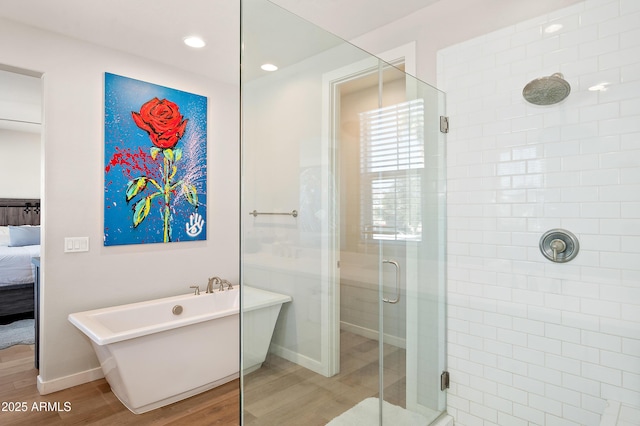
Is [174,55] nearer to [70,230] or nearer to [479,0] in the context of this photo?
[70,230]

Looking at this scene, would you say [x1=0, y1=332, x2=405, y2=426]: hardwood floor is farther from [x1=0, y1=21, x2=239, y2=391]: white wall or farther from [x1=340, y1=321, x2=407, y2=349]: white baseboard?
[x1=0, y1=21, x2=239, y2=391]: white wall

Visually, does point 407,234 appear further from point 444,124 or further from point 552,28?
point 552,28

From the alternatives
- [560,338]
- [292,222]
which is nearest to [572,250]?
[560,338]

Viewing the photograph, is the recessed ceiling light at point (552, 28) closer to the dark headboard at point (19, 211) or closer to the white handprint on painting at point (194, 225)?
the white handprint on painting at point (194, 225)

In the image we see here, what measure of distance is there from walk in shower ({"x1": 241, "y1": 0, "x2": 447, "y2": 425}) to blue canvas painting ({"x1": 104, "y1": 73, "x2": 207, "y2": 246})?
227 cm

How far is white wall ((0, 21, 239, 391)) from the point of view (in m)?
2.71

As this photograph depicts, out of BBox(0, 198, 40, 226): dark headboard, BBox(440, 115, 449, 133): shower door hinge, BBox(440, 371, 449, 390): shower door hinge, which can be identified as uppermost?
BBox(440, 115, 449, 133): shower door hinge

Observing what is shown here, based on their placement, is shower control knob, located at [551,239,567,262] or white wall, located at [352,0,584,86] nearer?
shower control knob, located at [551,239,567,262]

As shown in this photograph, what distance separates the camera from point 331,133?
1.59 meters

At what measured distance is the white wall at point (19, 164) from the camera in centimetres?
584

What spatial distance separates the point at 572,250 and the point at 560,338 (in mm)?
452

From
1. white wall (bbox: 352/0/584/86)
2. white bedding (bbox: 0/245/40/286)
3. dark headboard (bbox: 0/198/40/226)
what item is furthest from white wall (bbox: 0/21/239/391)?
dark headboard (bbox: 0/198/40/226)

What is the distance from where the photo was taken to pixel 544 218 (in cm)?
186

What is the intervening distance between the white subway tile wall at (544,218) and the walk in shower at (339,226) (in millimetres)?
170
